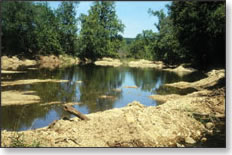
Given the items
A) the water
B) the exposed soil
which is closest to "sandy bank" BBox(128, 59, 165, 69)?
the water

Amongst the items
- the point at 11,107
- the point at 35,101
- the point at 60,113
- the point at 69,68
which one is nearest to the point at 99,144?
the point at 60,113

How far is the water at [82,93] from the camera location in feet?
21.4

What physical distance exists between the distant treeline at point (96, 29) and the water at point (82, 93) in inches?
45.0

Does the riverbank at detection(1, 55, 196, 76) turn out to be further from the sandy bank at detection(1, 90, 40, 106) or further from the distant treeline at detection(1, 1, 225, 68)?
the sandy bank at detection(1, 90, 40, 106)

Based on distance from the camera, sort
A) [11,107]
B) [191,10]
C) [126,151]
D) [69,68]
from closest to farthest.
A: [126,151] < [11,107] < [191,10] < [69,68]

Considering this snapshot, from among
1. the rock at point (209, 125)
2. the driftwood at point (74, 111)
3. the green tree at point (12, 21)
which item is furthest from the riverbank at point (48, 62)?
the rock at point (209, 125)

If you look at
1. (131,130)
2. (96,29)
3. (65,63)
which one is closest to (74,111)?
(131,130)

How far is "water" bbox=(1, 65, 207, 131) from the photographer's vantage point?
6.54 metres

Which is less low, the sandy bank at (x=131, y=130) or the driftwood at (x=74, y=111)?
the driftwood at (x=74, y=111)

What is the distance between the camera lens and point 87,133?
5.31 m

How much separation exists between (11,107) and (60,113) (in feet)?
3.64

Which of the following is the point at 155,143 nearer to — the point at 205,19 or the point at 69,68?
the point at 205,19

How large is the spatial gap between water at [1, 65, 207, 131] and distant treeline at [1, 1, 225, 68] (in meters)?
1.14

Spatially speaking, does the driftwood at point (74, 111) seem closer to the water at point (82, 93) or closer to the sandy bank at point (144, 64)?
the water at point (82, 93)
